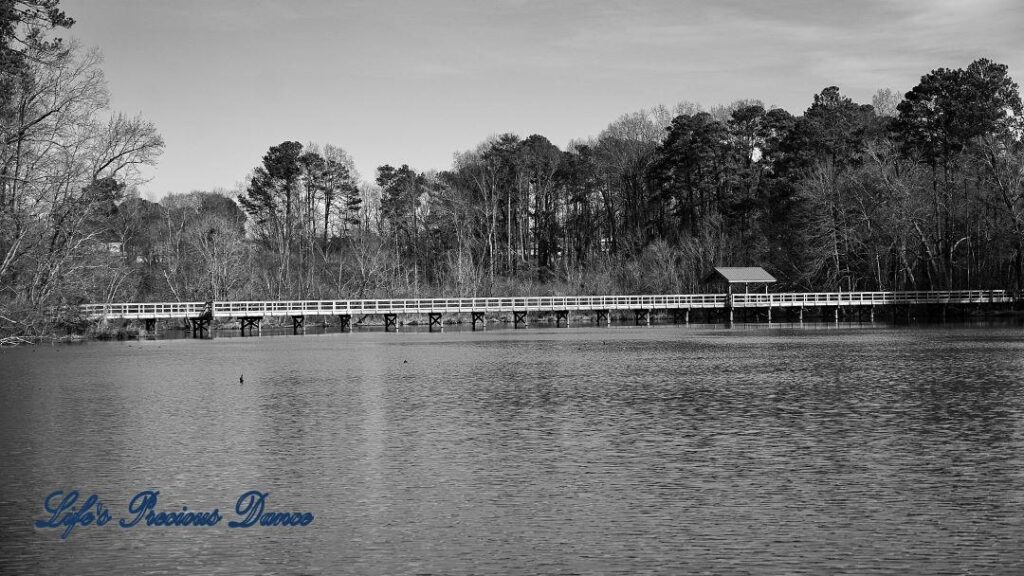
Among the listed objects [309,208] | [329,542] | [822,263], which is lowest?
[329,542]

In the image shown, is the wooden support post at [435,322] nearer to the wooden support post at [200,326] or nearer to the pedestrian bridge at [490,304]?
the pedestrian bridge at [490,304]

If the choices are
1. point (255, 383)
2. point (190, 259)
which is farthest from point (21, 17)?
point (190, 259)

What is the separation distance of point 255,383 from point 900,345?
2780 cm

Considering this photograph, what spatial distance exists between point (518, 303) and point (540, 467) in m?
57.1

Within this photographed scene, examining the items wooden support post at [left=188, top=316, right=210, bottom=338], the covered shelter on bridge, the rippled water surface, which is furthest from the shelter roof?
the rippled water surface

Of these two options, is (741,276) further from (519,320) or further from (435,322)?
(435,322)

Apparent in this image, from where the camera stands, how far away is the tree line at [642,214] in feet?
232

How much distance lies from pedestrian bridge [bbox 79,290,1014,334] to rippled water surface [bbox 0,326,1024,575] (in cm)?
3240

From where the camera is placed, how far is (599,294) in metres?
81.6

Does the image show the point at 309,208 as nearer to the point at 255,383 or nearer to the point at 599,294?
the point at 599,294

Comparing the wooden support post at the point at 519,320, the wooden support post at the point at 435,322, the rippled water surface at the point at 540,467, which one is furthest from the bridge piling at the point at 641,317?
the rippled water surface at the point at 540,467

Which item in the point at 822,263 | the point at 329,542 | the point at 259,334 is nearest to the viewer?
the point at 329,542

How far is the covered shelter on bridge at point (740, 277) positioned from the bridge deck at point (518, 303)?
123 centimetres

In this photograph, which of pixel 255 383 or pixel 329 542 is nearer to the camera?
pixel 329 542
